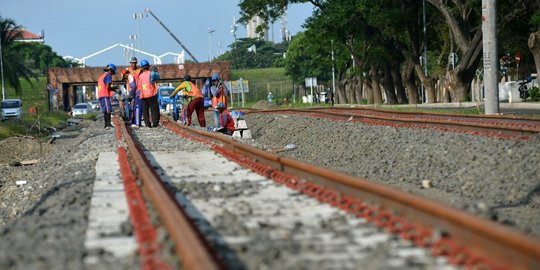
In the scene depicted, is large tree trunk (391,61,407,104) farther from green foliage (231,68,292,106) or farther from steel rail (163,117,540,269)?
green foliage (231,68,292,106)

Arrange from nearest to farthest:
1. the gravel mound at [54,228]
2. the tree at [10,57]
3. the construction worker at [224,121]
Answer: the gravel mound at [54,228]
the construction worker at [224,121]
the tree at [10,57]

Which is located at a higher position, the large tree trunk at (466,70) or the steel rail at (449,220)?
the large tree trunk at (466,70)

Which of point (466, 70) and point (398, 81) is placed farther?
point (398, 81)

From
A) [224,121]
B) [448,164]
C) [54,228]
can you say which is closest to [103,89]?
[224,121]

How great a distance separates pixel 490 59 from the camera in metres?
23.4

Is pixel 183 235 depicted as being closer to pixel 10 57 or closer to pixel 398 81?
pixel 398 81

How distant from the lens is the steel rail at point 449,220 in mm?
5039

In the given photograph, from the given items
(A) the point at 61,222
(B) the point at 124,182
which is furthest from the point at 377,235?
(B) the point at 124,182

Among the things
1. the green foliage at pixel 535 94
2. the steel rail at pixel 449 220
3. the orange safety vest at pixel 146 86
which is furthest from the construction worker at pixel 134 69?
the green foliage at pixel 535 94

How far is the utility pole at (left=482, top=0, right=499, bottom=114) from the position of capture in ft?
76.4

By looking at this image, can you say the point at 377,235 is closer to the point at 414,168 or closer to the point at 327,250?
the point at 327,250

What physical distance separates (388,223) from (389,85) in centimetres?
5529

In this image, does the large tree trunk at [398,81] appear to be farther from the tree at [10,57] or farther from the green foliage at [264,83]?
the green foliage at [264,83]

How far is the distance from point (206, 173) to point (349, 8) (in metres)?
45.4
